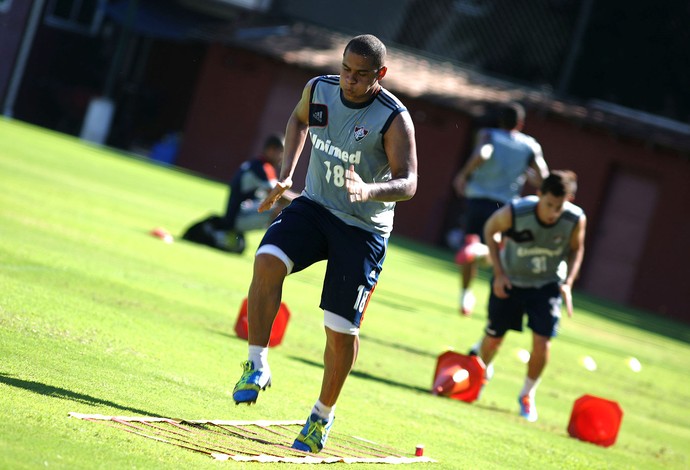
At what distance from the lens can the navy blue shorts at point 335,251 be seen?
6609mm

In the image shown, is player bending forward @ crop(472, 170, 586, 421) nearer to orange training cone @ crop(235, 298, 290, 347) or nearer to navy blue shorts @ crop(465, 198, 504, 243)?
orange training cone @ crop(235, 298, 290, 347)

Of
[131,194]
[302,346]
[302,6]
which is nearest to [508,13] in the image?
[302,6]

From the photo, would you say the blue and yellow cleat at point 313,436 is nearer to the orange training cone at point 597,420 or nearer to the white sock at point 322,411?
the white sock at point 322,411

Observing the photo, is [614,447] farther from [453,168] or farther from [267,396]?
[453,168]

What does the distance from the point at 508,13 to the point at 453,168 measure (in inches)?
290

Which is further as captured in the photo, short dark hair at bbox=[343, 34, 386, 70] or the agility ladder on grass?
short dark hair at bbox=[343, 34, 386, 70]

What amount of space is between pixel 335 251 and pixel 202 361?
2.14 m

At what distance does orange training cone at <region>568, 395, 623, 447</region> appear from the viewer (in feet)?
30.6

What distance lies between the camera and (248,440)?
6.34 m

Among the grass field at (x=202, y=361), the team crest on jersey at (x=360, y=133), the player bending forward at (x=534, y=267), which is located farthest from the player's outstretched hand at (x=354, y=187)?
the player bending forward at (x=534, y=267)

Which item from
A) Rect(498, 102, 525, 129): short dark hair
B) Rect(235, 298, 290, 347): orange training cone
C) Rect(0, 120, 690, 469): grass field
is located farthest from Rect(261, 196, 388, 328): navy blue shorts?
Rect(498, 102, 525, 129): short dark hair

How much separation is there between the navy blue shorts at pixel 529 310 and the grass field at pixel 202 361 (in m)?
0.67

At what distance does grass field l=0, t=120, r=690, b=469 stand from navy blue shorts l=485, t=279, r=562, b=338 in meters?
0.67

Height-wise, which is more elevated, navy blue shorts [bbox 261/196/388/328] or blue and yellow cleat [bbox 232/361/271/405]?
navy blue shorts [bbox 261/196/388/328]
